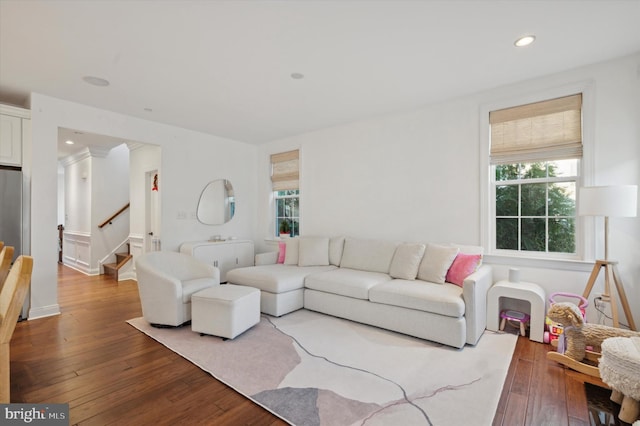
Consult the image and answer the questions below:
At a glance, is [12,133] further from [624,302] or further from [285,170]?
[624,302]

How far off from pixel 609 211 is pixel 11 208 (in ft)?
19.3

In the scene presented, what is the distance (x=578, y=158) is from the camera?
296 centimetres

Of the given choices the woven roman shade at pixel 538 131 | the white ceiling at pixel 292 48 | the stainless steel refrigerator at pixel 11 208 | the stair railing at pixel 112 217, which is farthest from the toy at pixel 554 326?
the stair railing at pixel 112 217

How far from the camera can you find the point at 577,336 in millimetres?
2326

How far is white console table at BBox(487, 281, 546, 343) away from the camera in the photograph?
279 cm

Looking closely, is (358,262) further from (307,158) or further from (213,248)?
(213,248)

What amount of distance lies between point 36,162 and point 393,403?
4.48 m

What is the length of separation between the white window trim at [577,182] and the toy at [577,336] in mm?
833

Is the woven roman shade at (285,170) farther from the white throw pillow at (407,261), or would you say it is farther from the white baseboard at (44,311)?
the white baseboard at (44,311)

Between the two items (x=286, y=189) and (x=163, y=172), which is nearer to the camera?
(x=163, y=172)

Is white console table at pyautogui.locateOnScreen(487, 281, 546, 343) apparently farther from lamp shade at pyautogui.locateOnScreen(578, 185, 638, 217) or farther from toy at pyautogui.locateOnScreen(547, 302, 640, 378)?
lamp shade at pyautogui.locateOnScreen(578, 185, 638, 217)

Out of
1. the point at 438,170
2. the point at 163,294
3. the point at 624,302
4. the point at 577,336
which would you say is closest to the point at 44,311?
the point at 163,294

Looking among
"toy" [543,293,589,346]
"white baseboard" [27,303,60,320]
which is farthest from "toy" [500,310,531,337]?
"white baseboard" [27,303,60,320]

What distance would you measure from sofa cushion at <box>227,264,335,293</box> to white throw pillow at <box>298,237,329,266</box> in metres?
0.14
